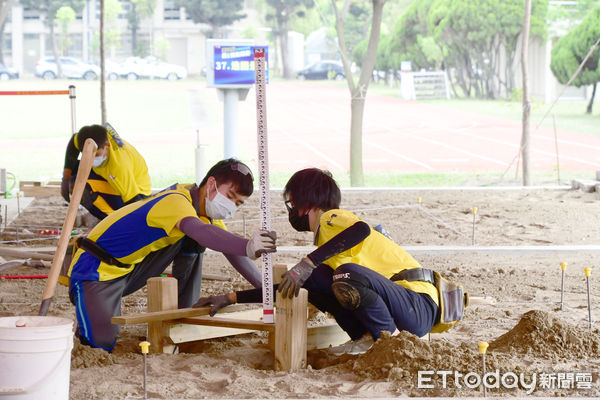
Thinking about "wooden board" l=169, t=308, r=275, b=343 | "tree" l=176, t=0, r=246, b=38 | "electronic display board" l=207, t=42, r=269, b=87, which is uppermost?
"tree" l=176, t=0, r=246, b=38

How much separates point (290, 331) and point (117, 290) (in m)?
1.13

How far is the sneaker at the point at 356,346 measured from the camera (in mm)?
4568

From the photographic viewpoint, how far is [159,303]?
15.3 ft

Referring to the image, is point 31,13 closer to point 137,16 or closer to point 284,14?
point 137,16

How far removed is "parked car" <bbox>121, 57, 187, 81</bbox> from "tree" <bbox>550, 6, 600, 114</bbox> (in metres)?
18.5

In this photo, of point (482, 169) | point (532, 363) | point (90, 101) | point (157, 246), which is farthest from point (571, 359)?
point (90, 101)

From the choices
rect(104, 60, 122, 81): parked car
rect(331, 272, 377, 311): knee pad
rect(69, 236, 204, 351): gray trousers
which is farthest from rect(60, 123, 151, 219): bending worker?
rect(104, 60, 122, 81): parked car

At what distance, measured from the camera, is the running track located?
18.5m

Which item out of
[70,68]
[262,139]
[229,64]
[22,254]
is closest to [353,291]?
[262,139]

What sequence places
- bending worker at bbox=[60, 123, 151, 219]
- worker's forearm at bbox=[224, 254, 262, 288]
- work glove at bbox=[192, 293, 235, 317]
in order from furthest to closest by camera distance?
bending worker at bbox=[60, 123, 151, 219], worker's forearm at bbox=[224, 254, 262, 288], work glove at bbox=[192, 293, 235, 317]

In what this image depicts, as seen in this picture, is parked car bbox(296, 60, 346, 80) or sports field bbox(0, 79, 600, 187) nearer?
sports field bbox(0, 79, 600, 187)

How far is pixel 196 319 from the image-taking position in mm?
4691

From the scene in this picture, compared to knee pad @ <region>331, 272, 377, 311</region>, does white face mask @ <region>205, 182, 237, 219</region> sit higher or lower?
higher

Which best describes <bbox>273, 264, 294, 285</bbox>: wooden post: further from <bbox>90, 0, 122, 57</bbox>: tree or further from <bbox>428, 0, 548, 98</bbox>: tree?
<bbox>90, 0, 122, 57</bbox>: tree
